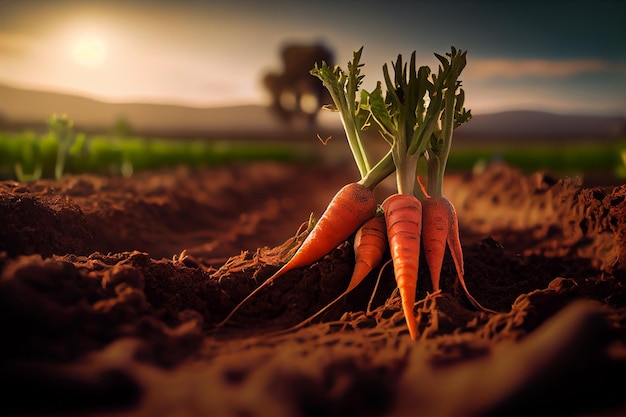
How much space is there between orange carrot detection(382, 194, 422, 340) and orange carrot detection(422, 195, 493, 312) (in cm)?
11

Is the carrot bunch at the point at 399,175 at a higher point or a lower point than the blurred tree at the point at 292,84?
lower

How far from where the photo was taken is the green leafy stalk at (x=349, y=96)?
3.37 m

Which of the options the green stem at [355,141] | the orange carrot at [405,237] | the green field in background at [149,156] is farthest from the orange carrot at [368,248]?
the green field in background at [149,156]

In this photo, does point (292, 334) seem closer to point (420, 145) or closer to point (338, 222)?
point (338, 222)

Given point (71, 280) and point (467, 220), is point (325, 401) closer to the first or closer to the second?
point (71, 280)

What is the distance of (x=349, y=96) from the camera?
11.2 feet

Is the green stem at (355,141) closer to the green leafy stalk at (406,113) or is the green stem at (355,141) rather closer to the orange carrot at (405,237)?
the green leafy stalk at (406,113)

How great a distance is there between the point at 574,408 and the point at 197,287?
73.8 inches

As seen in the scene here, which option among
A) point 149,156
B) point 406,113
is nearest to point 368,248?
point 406,113

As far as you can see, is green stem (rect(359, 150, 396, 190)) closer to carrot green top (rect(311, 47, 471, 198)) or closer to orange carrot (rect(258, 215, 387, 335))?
carrot green top (rect(311, 47, 471, 198))

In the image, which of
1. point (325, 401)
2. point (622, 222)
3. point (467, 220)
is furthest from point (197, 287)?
point (467, 220)

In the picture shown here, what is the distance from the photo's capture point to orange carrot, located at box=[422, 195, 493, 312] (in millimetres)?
3086

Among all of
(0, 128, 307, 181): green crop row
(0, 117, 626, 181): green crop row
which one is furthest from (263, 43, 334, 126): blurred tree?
(0, 128, 307, 181): green crop row

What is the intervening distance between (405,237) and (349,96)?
1017mm
